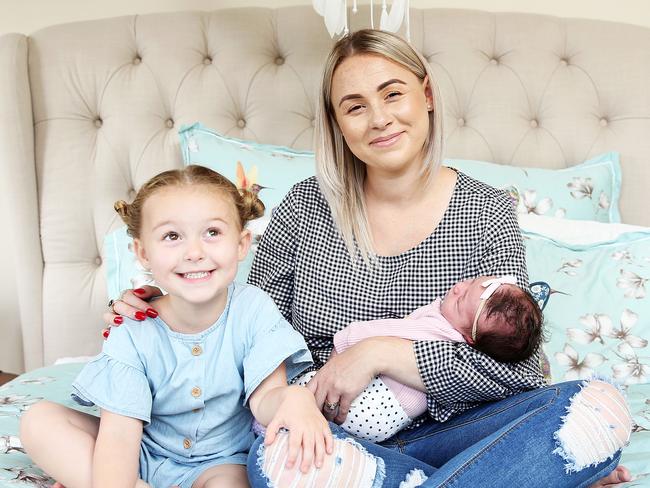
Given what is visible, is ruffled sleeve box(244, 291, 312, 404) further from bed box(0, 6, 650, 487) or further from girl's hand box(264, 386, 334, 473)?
bed box(0, 6, 650, 487)

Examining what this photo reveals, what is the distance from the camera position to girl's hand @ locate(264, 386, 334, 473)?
3.54 ft

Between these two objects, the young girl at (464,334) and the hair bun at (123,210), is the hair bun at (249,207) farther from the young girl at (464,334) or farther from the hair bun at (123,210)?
the young girl at (464,334)

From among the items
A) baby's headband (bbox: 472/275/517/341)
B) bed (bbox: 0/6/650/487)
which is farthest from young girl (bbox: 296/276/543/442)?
bed (bbox: 0/6/650/487)

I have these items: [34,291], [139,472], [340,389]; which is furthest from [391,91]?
[34,291]

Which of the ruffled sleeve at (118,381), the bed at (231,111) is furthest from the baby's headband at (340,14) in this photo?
the ruffled sleeve at (118,381)

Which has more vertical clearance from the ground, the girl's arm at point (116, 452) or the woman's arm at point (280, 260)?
the woman's arm at point (280, 260)

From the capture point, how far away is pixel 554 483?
1.08 m

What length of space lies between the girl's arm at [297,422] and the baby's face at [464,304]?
13.8 inches

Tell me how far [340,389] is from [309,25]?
1.31 m

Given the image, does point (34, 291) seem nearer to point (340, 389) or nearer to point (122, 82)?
point (122, 82)

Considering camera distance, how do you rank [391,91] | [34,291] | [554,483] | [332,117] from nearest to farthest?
[554,483] → [391,91] → [332,117] → [34,291]

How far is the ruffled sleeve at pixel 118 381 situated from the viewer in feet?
3.73

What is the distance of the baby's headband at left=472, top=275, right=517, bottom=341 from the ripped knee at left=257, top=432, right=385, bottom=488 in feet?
1.11

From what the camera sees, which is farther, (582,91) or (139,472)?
(582,91)
